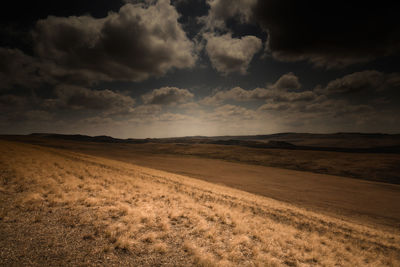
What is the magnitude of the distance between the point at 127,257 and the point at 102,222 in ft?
7.51

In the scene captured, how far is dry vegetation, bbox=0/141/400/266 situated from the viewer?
5.08 metres

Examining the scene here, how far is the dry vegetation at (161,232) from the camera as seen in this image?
16.7 ft

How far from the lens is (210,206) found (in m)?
11.0

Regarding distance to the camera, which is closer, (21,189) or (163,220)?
(163,220)

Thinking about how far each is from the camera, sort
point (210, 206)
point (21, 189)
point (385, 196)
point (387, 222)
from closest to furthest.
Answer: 1. point (21, 189)
2. point (210, 206)
3. point (387, 222)
4. point (385, 196)

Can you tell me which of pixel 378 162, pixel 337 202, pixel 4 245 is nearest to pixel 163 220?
pixel 4 245

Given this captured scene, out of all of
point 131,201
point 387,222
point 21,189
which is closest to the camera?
point 21,189

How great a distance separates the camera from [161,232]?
21.5ft

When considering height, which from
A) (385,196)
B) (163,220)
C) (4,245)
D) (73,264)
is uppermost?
(4,245)

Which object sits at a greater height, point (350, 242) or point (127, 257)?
point (127, 257)

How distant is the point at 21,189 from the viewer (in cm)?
829

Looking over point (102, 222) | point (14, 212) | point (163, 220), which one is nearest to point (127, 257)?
point (102, 222)

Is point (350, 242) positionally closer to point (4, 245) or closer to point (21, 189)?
point (4, 245)

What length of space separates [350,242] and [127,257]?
10.7m
